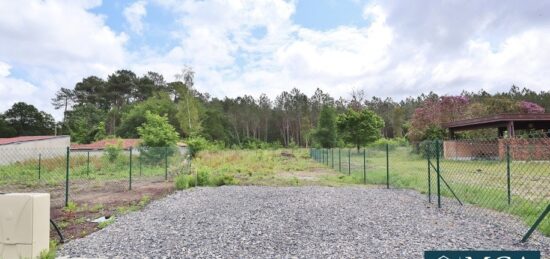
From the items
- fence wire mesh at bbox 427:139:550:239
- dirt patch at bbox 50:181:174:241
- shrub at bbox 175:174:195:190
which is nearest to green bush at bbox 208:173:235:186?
shrub at bbox 175:174:195:190

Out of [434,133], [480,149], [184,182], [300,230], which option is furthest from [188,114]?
[300,230]

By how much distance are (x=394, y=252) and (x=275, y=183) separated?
9299 mm

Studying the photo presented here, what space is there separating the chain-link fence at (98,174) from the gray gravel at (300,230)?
377cm

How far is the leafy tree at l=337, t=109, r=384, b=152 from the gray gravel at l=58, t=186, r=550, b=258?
28995 mm

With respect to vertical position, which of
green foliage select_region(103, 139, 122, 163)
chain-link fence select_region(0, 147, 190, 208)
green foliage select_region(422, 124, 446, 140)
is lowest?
chain-link fence select_region(0, 147, 190, 208)

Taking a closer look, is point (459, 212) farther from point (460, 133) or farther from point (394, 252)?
point (460, 133)

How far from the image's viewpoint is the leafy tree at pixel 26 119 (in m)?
57.5

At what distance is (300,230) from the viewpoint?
642cm

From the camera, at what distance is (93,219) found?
26.1 ft

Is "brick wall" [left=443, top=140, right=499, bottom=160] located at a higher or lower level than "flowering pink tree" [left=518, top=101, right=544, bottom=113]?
lower

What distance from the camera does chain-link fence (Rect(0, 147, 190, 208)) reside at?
41.7 feet

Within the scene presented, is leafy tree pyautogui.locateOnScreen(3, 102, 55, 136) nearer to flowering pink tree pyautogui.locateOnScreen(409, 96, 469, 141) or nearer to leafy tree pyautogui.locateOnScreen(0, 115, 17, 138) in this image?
leafy tree pyautogui.locateOnScreen(0, 115, 17, 138)

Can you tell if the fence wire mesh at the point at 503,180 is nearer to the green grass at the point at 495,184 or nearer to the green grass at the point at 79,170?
the green grass at the point at 495,184

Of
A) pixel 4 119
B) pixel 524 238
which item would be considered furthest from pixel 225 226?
pixel 4 119
